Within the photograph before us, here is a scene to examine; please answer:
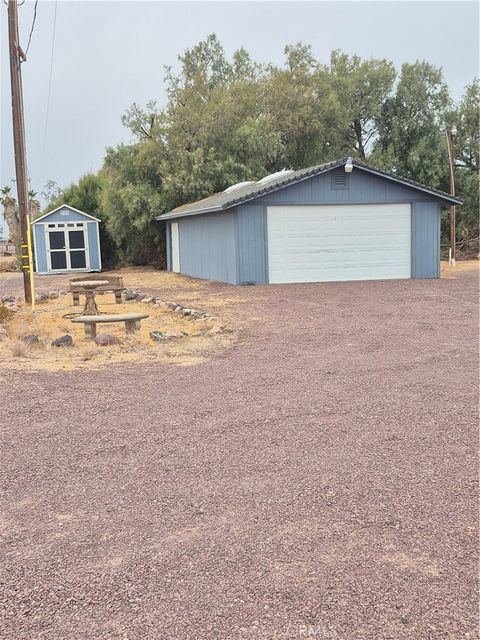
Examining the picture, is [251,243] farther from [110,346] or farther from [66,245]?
[66,245]

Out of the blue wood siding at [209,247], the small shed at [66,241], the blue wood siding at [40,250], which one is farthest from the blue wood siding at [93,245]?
the blue wood siding at [209,247]

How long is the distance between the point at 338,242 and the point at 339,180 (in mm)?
1738

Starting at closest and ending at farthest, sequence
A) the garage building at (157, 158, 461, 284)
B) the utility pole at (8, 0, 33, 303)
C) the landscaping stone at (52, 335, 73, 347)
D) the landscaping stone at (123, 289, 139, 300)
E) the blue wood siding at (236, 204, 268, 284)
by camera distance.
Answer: the landscaping stone at (52, 335, 73, 347) < the utility pole at (8, 0, 33, 303) < the landscaping stone at (123, 289, 139, 300) < the blue wood siding at (236, 204, 268, 284) < the garage building at (157, 158, 461, 284)

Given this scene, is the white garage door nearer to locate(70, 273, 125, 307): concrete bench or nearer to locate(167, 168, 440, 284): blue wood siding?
locate(167, 168, 440, 284): blue wood siding

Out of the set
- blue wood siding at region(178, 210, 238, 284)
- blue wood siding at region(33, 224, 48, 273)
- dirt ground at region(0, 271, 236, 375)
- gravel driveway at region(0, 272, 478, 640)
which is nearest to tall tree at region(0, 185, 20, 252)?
blue wood siding at region(33, 224, 48, 273)

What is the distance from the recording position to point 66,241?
28.8 meters

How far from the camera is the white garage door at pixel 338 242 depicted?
18.4 meters

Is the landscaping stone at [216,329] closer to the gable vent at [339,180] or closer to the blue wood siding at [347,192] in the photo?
the blue wood siding at [347,192]

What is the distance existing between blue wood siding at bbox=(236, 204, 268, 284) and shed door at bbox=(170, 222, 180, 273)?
778cm

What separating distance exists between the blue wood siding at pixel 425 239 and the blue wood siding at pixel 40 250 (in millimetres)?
16324

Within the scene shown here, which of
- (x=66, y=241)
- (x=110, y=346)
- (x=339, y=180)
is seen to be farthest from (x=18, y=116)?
(x=66, y=241)

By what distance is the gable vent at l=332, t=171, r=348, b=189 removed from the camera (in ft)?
60.1

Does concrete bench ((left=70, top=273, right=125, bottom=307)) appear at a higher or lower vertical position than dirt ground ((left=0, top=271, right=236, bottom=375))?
higher

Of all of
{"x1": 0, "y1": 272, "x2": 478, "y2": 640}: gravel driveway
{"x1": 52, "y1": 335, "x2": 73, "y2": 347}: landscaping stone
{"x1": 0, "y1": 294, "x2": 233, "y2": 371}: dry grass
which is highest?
{"x1": 52, "y1": 335, "x2": 73, "y2": 347}: landscaping stone
